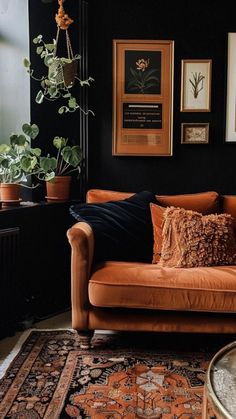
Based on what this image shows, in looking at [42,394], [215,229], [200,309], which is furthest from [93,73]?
[42,394]

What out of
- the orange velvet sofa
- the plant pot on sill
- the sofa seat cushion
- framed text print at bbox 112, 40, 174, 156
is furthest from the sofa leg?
framed text print at bbox 112, 40, 174, 156

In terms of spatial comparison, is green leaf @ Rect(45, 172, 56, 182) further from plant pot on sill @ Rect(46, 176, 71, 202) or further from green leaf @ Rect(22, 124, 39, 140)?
green leaf @ Rect(22, 124, 39, 140)

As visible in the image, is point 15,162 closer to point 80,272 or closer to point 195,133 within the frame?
point 80,272

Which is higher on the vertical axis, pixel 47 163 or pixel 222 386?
pixel 47 163

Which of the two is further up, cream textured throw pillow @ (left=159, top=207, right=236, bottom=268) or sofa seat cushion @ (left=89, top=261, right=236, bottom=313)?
cream textured throw pillow @ (left=159, top=207, right=236, bottom=268)

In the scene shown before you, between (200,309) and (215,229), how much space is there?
55cm

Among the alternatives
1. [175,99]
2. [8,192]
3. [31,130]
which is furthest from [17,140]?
[175,99]

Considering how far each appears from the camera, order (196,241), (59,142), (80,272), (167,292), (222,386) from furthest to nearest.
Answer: (59,142)
(196,241)
(80,272)
(167,292)
(222,386)

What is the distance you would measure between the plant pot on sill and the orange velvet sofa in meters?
0.71

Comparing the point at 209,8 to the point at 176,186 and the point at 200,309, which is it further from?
the point at 200,309

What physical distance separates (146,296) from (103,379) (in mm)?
466

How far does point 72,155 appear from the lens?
3.27 meters

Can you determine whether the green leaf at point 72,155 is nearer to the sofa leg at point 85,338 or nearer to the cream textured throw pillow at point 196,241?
the cream textured throw pillow at point 196,241

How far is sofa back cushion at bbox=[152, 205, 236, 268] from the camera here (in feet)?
9.00
